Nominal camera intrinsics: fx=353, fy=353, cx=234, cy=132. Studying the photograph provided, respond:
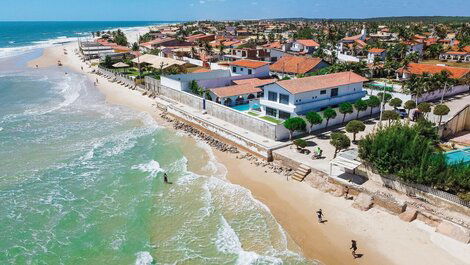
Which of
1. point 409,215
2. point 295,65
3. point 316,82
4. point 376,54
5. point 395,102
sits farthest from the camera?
point 376,54

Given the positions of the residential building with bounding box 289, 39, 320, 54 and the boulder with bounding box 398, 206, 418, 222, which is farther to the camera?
the residential building with bounding box 289, 39, 320, 54

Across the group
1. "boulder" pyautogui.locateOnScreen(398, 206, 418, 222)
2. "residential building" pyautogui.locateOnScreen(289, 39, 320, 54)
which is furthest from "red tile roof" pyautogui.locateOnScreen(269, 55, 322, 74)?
"boulder" pyautogui.locateOnScreen(398, 206, 418, 222)

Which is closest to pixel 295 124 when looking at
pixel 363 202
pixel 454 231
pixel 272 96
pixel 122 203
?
pixel 272 96

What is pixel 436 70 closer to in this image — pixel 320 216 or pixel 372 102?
pixel 372 102

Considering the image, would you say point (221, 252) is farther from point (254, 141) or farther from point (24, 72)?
point (24, 72)

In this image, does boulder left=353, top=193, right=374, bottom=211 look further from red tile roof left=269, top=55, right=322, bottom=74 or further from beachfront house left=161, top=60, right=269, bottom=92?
red tile roof left=269, top=55, right=322, bottom=74

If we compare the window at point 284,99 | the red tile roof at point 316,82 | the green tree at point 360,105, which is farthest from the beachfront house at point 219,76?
the green tree at point 360,105

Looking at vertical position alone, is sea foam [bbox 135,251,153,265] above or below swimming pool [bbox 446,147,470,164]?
below

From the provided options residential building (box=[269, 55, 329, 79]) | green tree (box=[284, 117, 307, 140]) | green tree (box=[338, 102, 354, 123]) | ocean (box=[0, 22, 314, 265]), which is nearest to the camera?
ocean (box=[0, 22, 314, 265])
